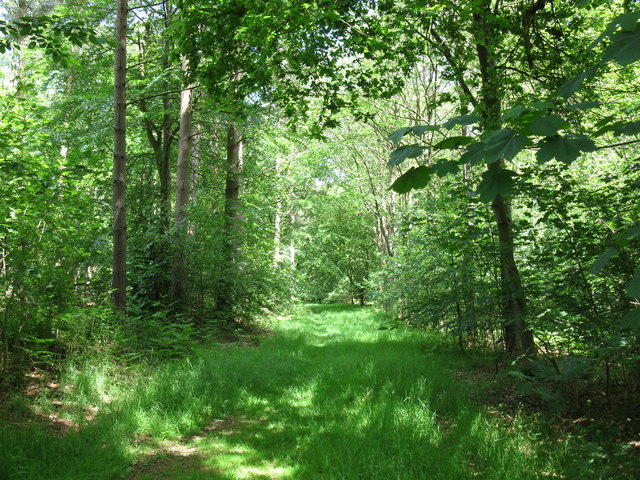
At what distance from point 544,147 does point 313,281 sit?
113 feet

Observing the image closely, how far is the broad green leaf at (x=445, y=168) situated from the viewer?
168 centimetres

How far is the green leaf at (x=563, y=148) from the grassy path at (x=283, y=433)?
110 inches

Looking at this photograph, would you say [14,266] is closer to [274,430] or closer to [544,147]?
[274,430]

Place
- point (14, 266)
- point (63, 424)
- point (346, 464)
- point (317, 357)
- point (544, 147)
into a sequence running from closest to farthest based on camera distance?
point (544, 147), point (346, 464), point (63, 424), point (14, 266), point (317, 357)

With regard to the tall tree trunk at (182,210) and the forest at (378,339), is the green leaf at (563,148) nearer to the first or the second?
the forest at (378,339)

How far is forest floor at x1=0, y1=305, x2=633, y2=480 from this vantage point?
336 cm

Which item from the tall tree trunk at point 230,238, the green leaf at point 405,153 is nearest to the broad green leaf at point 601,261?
the green leaf at point 405,153

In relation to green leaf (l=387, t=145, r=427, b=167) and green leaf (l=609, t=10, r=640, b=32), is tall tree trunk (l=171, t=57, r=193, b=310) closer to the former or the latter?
green leaf (l=387, t=145, r=427, b=167)

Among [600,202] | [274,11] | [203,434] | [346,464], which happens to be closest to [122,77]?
[274,11]

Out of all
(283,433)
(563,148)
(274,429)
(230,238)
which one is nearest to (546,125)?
(563,148)

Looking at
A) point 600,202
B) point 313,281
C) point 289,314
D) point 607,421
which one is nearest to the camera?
point 607,421

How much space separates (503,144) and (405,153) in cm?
35

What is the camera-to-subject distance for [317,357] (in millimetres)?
8211

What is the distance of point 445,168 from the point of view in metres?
1.73
